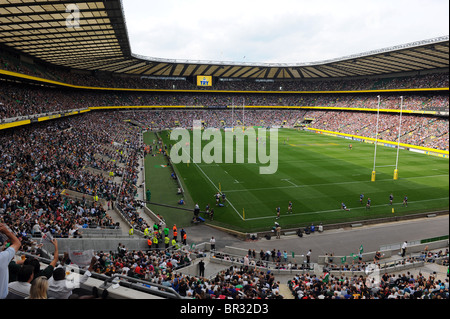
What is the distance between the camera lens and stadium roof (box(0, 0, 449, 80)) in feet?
78.8

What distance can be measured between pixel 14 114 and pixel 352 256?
30713 mm

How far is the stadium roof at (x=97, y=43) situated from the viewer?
2400 centimetres

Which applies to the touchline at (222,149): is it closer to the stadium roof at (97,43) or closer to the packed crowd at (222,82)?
the stadium roof at (97,43)

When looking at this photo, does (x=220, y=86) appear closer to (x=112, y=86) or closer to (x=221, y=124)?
(x=221, y=124)

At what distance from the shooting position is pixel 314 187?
1273 inches

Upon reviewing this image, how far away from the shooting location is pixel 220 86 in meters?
99.1

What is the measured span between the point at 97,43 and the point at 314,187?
29443 millimetres

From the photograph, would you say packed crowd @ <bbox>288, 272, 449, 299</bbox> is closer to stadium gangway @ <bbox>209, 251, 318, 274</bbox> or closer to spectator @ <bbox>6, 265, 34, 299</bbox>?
stadium gangway @ <bbox>209, 251, 318, 274</bbox>

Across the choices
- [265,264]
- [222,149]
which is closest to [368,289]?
[265,264]

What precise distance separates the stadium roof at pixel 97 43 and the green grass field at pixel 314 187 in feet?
51.5

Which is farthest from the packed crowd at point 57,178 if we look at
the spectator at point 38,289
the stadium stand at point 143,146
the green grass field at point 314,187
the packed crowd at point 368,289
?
the spectator at point 38,289

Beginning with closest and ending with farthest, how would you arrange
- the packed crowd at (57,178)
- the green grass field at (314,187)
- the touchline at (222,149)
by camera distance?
the packed crowd at (57,178)
the green grass field at (314,187)
the touchline at (222,149)

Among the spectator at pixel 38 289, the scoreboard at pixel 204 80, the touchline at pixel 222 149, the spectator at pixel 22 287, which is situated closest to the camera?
the spectator at pixel 38 289

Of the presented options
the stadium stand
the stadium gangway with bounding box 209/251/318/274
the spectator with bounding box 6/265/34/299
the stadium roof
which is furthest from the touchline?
the spectator with bounding box 6/265/34/299
